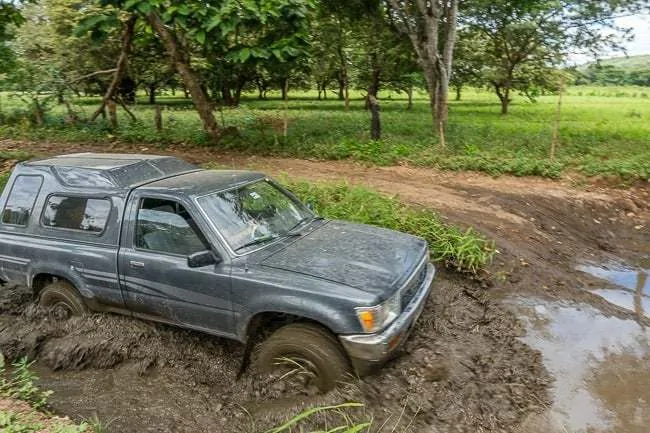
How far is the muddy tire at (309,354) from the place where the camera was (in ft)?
12.1

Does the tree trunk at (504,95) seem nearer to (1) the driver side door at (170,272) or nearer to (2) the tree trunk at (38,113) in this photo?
(2) the tree trunk at (38,113)

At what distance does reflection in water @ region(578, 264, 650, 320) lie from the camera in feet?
18.5

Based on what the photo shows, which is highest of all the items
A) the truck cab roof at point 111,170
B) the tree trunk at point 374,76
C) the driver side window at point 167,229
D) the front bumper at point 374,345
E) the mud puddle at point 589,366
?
the tree trunk at point 374,76

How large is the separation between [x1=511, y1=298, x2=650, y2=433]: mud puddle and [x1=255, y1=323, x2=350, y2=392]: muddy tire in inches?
58.1

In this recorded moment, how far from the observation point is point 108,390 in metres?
4.30

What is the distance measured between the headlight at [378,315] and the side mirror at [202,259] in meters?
1.26

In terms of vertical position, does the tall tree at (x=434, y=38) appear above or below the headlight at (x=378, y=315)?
above

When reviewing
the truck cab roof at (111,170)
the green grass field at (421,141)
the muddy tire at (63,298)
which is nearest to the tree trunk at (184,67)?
the green grass field at (421,141)

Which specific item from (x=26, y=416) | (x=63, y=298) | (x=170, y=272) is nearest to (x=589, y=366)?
(x=170, y=272)

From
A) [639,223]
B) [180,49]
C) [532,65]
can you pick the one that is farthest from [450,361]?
[532,65]

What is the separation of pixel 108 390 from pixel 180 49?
893cm

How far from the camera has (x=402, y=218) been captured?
679 centimetres

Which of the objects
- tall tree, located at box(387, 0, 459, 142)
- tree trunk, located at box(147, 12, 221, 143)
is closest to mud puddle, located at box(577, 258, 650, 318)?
tall tree, located at box(387, 0, 459, 142)

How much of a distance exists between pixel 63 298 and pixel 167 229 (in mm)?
1549
